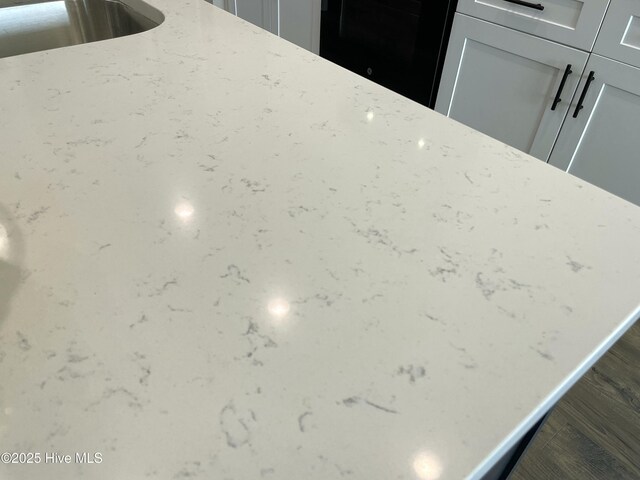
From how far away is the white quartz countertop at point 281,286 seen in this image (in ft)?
1.10

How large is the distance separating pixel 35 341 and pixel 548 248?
18.7 inches

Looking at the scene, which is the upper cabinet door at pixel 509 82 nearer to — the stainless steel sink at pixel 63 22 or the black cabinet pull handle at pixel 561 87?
the black cabinet pull handle at pixel 561 87

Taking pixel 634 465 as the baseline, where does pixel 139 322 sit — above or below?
above

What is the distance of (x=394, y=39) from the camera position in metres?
1.82

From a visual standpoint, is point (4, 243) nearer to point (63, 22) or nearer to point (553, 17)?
point (63, 22)

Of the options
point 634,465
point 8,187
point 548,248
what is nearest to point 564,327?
point 548,248

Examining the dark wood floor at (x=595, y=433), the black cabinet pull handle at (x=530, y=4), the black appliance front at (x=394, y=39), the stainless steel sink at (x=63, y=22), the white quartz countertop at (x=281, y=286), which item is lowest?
the dark wood floor at (x=595, y=433)

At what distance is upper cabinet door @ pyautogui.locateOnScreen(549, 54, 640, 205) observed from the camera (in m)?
1.37

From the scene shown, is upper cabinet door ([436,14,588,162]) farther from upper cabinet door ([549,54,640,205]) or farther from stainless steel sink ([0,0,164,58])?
stainless steel sink ([0,0,164,58])

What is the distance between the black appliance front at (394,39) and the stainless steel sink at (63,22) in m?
0.96

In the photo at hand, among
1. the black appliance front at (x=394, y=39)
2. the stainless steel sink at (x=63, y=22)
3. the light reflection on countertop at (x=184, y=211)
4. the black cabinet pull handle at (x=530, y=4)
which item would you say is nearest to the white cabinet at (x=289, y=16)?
the black appliance front at (x=394, y=39)

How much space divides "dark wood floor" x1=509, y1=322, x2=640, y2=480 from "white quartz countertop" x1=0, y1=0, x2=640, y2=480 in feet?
2.81

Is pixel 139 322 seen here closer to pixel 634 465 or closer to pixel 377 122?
pixel 377 122

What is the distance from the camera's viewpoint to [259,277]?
0.44m
